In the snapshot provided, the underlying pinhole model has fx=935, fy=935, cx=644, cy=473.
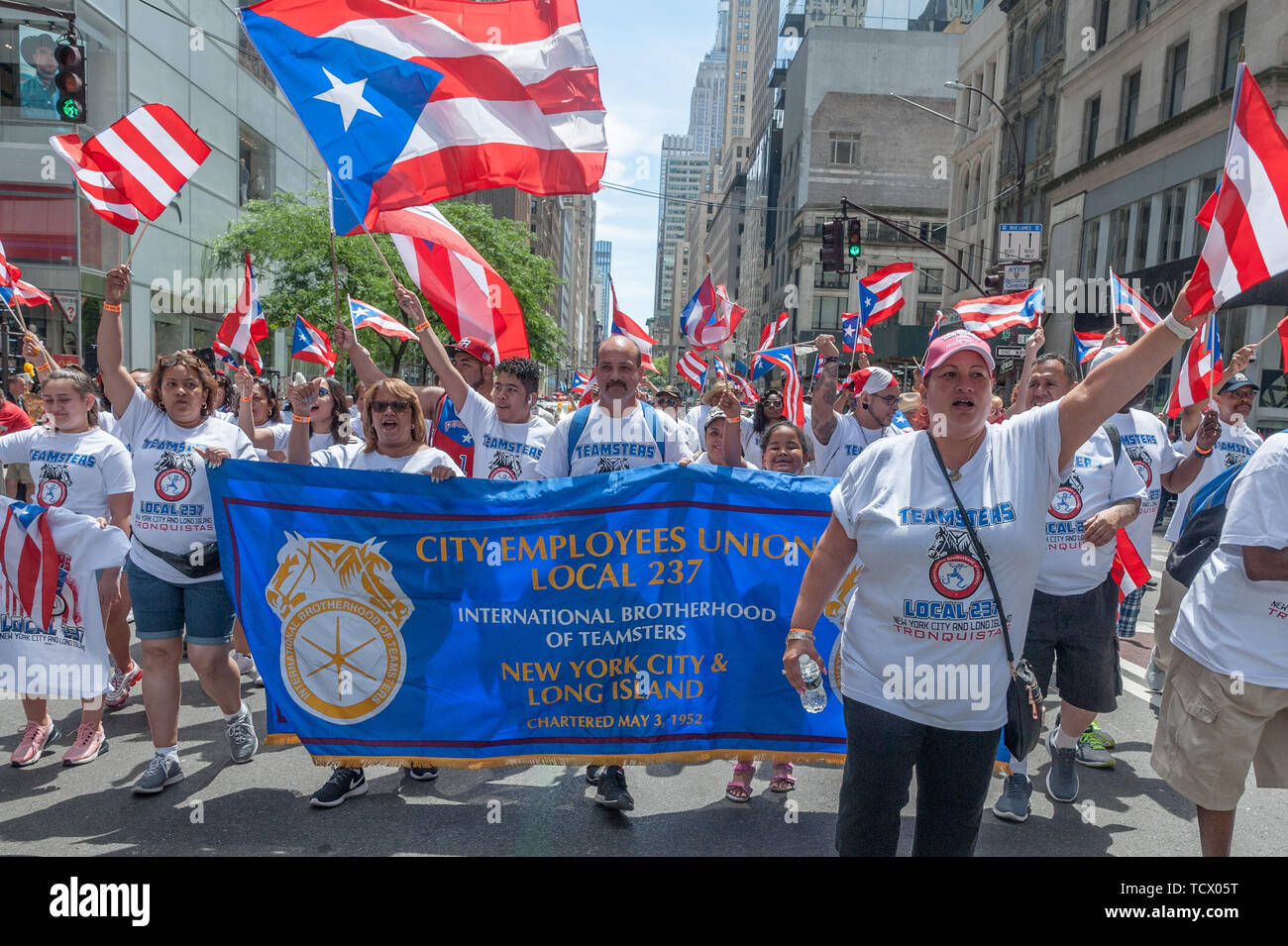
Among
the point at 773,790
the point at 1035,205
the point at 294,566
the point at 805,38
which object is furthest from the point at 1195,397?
the point at 805,38

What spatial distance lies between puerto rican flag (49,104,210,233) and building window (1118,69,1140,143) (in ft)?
86.0

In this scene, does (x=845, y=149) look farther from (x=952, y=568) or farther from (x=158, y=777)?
(x=952, y=568)

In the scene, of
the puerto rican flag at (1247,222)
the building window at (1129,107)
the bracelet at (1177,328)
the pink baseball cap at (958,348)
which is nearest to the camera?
Answer: the bracelet at (1177,328)

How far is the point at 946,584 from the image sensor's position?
2705 mm

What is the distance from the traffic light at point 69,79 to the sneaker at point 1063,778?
11.6 metres

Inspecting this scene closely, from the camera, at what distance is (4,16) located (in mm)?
18984

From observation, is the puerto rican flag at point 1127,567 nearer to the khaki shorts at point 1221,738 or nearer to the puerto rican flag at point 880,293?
the khaki shorts at point 1221,738

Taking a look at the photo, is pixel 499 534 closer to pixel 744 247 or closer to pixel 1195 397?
pixel 1195 397

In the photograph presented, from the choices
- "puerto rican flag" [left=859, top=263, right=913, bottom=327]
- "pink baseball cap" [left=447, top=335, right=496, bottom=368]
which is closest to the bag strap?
"pink baseball cap" [left=447, top=335, right=496, bottom=368]

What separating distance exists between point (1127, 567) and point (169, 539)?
4777mm

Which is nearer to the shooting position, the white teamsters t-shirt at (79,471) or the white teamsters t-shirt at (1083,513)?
the white teamsters t-shirt at (1083,513)

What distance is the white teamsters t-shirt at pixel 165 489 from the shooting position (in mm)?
4375

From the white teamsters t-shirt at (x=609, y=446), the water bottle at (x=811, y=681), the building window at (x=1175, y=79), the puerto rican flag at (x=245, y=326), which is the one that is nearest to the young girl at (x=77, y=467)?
the white teamsters t-shirt at (x=609, y=446)

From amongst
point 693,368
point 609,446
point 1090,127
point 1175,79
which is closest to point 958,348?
point 609,446
